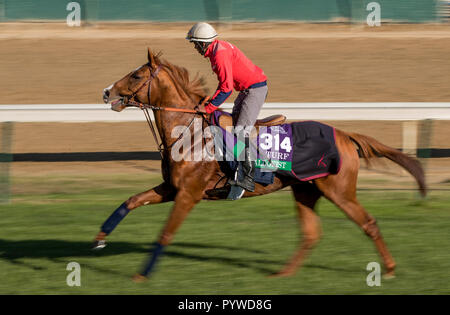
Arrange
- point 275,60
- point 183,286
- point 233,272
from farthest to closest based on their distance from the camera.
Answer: point 275,60 < point 233,272 < point 183,286

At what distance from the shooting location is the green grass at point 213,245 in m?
6.12

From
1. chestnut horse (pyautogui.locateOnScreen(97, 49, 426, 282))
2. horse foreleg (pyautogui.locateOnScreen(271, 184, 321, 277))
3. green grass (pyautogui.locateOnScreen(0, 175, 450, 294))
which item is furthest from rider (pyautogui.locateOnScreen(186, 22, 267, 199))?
green grass (pyautogui.locateOnScreen(0, 175, 450, 294))

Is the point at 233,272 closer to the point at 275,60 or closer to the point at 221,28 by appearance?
the point at 275,60

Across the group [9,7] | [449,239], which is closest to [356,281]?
[449,239]

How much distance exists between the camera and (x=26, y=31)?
18312 mm

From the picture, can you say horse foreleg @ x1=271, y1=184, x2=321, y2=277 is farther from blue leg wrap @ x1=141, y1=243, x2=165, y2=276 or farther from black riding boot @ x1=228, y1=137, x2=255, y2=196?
blue leg wrap @ x1=141, y1=243, x2=165, y2=276

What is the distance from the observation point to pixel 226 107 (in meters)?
10.4

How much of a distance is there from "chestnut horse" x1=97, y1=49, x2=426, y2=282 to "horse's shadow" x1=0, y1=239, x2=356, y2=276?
1.24 feet

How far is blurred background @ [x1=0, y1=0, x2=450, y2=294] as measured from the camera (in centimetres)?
677

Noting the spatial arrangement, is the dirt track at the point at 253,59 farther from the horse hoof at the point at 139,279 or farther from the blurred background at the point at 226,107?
the horse hoof at the point at 139,279

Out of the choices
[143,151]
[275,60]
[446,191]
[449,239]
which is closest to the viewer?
[449,239]

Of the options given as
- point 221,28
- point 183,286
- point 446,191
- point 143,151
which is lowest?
point 183,286

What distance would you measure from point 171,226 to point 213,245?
1.35m

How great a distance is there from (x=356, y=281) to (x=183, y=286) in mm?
1438
